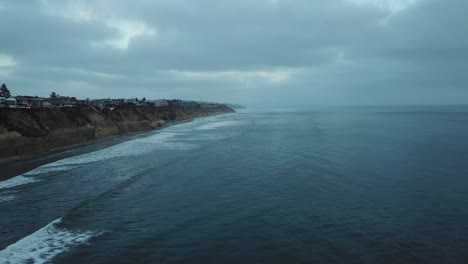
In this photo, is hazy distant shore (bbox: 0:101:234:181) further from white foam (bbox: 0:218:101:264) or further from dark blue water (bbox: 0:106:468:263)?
white foam (bbox: 0:218:101:264)

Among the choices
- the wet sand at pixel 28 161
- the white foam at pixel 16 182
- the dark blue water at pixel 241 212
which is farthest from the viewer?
the wet sand at pixel 28 161

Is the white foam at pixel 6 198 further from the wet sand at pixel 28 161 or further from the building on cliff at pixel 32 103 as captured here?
the building on cliff at pixel 32 103

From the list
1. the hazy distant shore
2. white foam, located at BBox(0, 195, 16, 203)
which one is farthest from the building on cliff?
white foam, located at BBox(0, 195, 16, 203)

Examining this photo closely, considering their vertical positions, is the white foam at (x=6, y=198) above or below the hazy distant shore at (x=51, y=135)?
below

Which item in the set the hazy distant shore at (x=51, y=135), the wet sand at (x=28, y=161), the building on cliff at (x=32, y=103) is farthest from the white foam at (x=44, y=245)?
the building on cliff at (x=32, y=103)

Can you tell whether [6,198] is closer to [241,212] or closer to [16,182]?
[16,182]

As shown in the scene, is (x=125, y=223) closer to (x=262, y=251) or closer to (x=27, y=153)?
(x=262, y=251)
